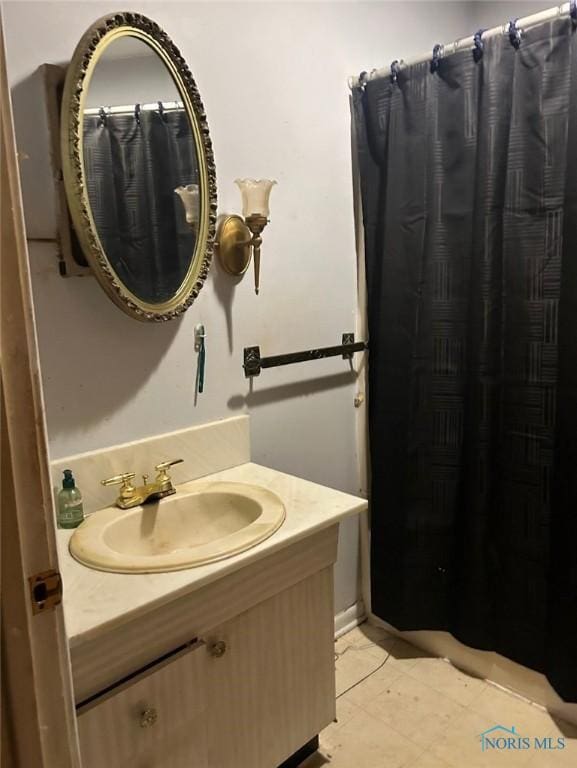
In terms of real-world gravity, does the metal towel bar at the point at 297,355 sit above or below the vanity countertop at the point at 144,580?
above

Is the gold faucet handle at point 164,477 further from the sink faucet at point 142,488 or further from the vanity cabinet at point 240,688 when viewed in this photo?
the vanity cabinet at point 240,688

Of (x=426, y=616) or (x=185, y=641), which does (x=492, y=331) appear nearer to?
(x=426, y=616)

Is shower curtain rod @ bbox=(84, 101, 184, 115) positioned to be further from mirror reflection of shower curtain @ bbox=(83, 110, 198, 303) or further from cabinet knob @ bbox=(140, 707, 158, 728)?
cabinet knob @ bbox=(140, 707, 158, 728)

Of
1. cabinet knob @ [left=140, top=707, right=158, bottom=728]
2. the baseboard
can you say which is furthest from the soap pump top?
the baseboard

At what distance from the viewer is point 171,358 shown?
1499mm

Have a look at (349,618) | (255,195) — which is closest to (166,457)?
(255,195)

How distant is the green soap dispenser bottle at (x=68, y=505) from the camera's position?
1276 mm

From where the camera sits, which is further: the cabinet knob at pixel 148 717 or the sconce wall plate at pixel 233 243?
the sconce wall plate at pixel 233 243

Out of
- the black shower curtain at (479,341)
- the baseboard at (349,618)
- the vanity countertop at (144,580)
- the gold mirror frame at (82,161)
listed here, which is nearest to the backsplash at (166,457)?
the vanity countertop at (144,580)

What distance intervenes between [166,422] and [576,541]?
113 cm

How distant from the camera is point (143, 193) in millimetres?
1378

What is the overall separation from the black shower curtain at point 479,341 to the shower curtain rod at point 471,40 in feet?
0.07

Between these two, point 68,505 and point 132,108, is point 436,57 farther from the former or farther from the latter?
point 68,505

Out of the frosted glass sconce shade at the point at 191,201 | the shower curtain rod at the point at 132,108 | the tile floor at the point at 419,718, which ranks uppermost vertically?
the shower curtain rod at the point at 132,108
